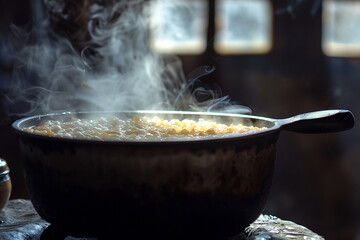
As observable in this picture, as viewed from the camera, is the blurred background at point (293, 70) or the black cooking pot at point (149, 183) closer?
the black cooking pot at point (149, 183)

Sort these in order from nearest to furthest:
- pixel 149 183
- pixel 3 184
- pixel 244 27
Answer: pixel 149 183, pixel 3 184, pixel 244 27

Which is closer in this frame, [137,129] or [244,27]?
[137,129]

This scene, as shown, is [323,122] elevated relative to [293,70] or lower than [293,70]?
elevated

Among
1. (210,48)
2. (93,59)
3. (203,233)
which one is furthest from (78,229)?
(210,48)

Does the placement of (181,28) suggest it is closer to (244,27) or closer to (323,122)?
(244,27)

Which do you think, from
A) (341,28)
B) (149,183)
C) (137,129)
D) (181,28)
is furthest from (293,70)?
(149,183)

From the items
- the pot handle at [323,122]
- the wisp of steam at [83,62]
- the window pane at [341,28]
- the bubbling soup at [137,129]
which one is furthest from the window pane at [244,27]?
the pot handle at [323,122]

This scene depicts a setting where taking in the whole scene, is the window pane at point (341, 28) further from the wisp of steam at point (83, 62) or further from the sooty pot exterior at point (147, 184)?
the sooty pot exterior at point (147, 184)
